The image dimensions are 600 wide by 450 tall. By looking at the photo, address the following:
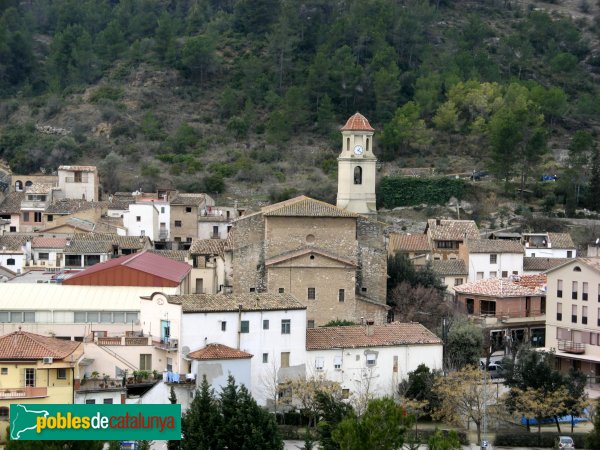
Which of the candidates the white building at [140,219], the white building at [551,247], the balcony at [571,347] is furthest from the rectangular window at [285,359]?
the white building at [140,219]

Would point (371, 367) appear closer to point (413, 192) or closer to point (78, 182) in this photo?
point (413, 192)

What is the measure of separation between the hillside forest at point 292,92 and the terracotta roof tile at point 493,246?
602 inches

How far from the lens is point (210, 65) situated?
355 feet

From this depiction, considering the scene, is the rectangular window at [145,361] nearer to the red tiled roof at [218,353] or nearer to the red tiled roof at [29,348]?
the red tiled roof at [218,353]

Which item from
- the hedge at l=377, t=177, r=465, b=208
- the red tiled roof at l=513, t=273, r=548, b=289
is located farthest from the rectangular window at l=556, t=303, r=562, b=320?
the hedge at l=377, t=177, r=465, b=208

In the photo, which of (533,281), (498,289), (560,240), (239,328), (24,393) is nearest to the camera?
(24,393)

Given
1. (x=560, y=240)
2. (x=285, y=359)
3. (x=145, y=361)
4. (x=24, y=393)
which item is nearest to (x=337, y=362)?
(x=285, y=359)

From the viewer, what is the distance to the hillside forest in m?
92.8

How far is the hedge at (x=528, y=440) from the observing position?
4922 cm

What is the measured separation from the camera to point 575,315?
6088 centimetres

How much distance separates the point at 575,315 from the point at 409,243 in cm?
1520

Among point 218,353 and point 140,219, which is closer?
point 218,353

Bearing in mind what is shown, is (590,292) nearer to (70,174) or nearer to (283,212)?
(283,212)

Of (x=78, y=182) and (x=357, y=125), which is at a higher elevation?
(x=357, y=125)
